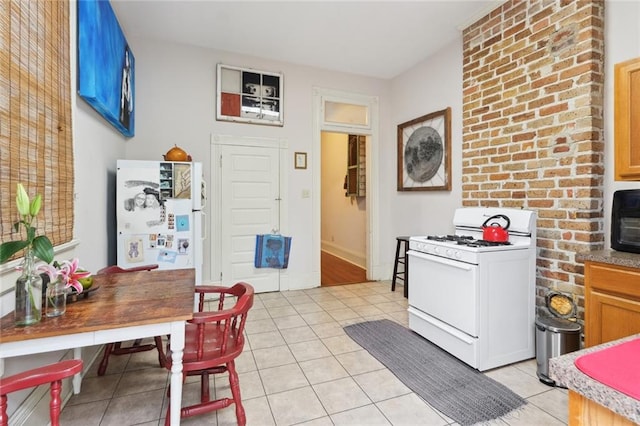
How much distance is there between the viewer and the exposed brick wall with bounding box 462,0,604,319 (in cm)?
232

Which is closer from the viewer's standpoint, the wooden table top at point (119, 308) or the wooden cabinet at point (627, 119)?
the wooden table top at point (119, 308)

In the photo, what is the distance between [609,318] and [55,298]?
2923 mm

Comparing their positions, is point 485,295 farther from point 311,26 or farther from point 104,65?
point 104,65

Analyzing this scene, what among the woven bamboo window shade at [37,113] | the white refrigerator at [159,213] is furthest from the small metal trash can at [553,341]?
the woven bamboo window shade at [37,113]

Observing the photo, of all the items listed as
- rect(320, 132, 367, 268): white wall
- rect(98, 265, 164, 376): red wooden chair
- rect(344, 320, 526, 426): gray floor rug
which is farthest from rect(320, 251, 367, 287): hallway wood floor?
rect(98, 265, 164, 376): red wooden chair

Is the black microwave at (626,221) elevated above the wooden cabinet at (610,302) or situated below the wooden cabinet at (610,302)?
above

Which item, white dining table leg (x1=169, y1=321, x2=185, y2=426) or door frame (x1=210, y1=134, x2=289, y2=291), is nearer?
white dining table leg (x1=169, y1=321, x2=185, y2=426)

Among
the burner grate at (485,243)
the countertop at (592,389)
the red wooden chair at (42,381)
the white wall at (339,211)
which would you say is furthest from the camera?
the white wall at (339,211)

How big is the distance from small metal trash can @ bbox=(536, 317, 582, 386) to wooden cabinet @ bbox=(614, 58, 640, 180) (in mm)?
1031

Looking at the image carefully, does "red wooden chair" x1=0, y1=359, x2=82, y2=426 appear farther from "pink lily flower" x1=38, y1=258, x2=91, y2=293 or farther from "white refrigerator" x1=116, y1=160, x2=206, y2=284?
"white refrigerator" x1=116, y1=160, x2=206, y2=284

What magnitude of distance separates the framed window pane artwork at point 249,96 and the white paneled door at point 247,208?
40cm

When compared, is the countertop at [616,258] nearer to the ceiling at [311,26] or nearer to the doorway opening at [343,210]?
the ceiling at [311,26]

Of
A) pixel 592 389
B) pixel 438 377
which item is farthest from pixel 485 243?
pixel 592 389

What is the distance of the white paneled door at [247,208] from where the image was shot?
403 cm
